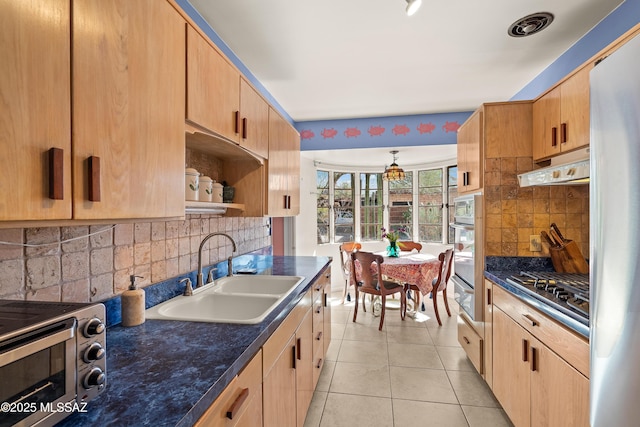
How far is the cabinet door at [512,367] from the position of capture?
5.40 feet

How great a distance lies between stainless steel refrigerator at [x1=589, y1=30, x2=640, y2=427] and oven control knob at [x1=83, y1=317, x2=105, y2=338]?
4.19ft

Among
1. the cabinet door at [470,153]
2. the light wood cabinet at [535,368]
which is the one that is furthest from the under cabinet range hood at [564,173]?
the light wood cabinet at [535,368]

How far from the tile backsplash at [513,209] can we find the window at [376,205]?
10.1 feet

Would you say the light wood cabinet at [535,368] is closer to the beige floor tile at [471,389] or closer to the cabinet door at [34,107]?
the beige floor tile at [471,389]

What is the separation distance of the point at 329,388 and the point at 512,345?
4.36ft

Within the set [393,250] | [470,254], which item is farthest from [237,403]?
[393,250]

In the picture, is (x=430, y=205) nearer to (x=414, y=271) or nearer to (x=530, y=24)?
(x=414, y=271)

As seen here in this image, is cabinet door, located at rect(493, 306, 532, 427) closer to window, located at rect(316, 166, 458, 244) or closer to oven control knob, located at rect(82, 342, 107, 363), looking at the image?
oven control knob, located at rect(82, 342, 107, 363)

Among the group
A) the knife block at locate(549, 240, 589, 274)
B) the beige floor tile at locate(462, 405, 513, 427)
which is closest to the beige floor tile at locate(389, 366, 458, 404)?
the beige floor tile at locate(462, 405, 513, 427)

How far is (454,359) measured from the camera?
2740 millimetres

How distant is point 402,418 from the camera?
1.98 m

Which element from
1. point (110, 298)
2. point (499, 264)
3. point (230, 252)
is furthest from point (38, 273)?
point (499, 264)

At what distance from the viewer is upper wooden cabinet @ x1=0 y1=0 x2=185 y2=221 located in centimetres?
63

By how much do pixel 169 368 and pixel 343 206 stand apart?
4.75m
